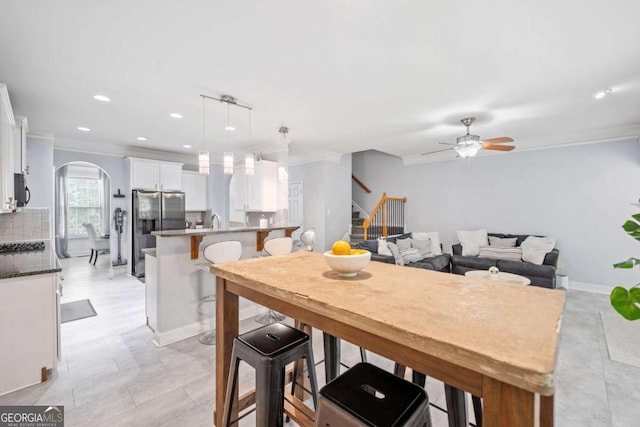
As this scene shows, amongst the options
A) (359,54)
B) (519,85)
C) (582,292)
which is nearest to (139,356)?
(359,54)

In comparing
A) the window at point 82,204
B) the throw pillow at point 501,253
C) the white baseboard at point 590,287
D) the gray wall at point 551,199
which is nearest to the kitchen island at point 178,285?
the throw pillow at point 501,253

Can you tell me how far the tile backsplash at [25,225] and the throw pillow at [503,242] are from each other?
683 cm

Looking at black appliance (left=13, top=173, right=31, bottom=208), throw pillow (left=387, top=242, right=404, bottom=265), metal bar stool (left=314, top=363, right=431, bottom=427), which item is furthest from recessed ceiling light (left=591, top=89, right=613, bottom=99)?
black appliance (left=13, top=173, right=31, bottom=208)

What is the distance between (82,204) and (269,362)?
9.29m

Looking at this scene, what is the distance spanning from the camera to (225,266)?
5.06ft

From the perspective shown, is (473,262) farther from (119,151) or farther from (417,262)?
(119,151)

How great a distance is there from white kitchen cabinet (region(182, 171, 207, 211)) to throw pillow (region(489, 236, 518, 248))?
640 centimetres

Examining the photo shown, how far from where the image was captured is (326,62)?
242 cm

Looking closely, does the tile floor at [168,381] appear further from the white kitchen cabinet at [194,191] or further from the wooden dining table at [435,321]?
the white kitchen cabinet at [194,191]

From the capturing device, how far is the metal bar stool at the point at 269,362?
1.25 m

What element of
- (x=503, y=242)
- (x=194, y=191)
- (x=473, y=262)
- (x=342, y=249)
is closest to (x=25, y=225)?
(x=194, y=191)

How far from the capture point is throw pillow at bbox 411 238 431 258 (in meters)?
5.25

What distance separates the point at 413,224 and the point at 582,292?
3220 millimetres

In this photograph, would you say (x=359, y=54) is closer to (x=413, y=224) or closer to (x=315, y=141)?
(x=315, y=141)
